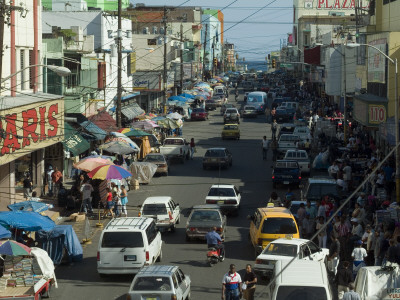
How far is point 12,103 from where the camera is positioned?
1271 inches

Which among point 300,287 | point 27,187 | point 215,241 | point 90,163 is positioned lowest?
point 215,241

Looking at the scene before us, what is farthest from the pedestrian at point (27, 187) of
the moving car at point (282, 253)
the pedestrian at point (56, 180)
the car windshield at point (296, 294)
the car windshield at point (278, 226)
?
the car windshield at point (296, 294)

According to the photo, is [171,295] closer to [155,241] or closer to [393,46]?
[155,241]

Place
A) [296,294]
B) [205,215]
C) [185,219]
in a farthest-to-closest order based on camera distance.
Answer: [185,219]
[205,215]
[296,294]

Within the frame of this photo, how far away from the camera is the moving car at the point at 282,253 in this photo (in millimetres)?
22844

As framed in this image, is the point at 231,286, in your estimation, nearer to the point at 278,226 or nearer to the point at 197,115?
the point at 278,226

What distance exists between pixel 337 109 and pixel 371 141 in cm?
3056

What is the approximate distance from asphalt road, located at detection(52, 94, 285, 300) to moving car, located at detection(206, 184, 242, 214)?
47 centimetres

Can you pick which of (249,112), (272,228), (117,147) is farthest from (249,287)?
(249,112)

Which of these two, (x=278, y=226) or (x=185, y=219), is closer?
(x=278, y=226)

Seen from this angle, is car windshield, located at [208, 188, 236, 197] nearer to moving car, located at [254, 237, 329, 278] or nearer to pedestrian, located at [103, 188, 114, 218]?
pedestrian, located at [103, 188, 114, 218]

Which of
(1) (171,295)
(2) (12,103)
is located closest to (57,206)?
(2) (12,103)

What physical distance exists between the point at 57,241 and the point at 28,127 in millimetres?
8958

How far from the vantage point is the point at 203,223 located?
28.8m
